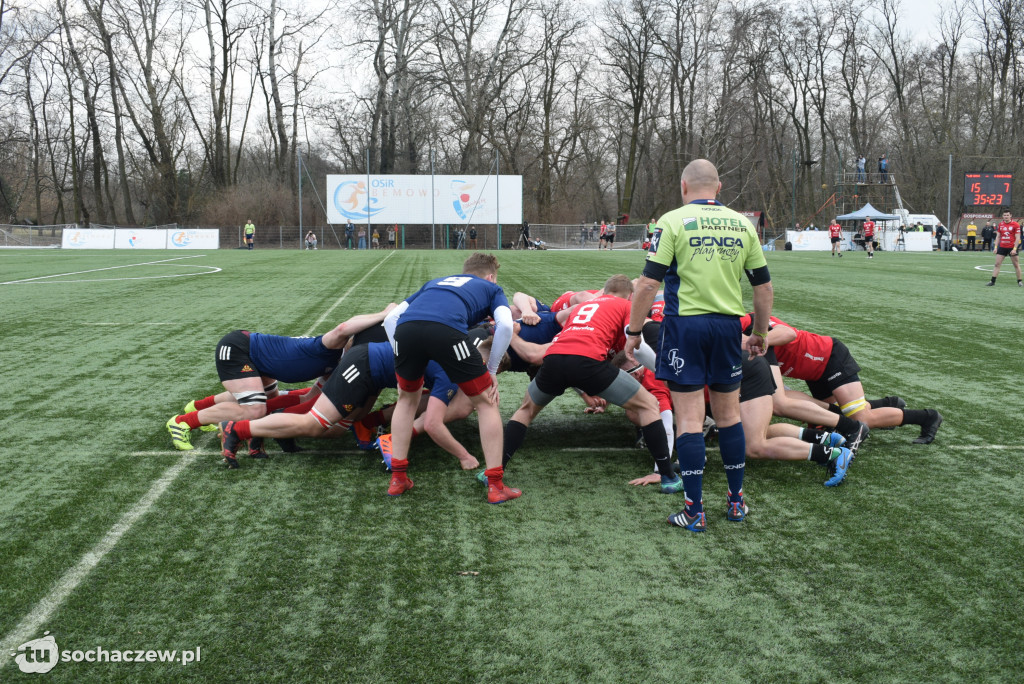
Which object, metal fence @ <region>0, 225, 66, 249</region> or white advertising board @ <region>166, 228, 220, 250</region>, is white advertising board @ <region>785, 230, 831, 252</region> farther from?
metal fence @ <region>0, 225, 66, 249</region>

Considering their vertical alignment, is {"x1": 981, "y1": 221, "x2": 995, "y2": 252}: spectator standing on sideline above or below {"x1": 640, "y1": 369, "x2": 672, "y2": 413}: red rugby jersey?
above

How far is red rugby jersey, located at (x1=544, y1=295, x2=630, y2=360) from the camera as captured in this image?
483cm

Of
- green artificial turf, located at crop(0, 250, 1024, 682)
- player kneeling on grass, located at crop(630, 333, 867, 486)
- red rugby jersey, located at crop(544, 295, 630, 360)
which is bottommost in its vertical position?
green artificial turf, located at crop(0, 250, 1024, 682)

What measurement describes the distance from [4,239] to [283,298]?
41720mm

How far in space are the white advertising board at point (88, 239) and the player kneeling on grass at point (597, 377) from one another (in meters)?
44.5

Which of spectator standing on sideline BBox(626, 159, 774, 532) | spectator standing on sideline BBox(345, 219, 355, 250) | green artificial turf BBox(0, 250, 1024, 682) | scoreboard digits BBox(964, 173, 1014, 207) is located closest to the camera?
green artificial turf BBox(0, 250, 1024, 682)

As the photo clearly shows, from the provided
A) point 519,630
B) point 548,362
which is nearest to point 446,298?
point 548,362

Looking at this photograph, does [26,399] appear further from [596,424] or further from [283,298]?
[283,298]

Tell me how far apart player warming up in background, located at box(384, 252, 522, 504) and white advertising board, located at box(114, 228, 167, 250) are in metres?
43.0

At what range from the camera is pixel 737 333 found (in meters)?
3.98

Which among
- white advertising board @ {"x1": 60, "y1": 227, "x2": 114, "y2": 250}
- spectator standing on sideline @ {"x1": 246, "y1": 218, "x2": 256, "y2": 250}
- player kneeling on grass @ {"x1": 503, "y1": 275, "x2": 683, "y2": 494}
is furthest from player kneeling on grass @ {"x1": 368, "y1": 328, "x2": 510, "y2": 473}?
white advertising board @ {"x1": 60, "y1": 227, "x2": 114, "y2": 250}

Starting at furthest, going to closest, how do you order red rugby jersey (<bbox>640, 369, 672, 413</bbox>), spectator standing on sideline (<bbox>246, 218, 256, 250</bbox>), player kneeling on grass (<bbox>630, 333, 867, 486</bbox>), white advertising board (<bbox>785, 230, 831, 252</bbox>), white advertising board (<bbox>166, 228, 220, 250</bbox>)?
1. white advertising board (<bbox>785, 230, 831, 252</bbox>)
2. spectator standing on sideline (<bbox>246, 218, 256, 250</bbox>)
3. white advertising board (<bbox>166, 228, 220, 250</bbox>)
4. red rugby jersey (<bbox>640, 369, 672, 413</bbox>)
5. player kneeling on grass (<bbox>630, 333, 867, 486</bbox>)

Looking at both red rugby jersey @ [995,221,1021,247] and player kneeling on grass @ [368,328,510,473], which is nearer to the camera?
player kneeling on grass @ [368,328,510,473]

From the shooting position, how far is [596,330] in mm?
4922
